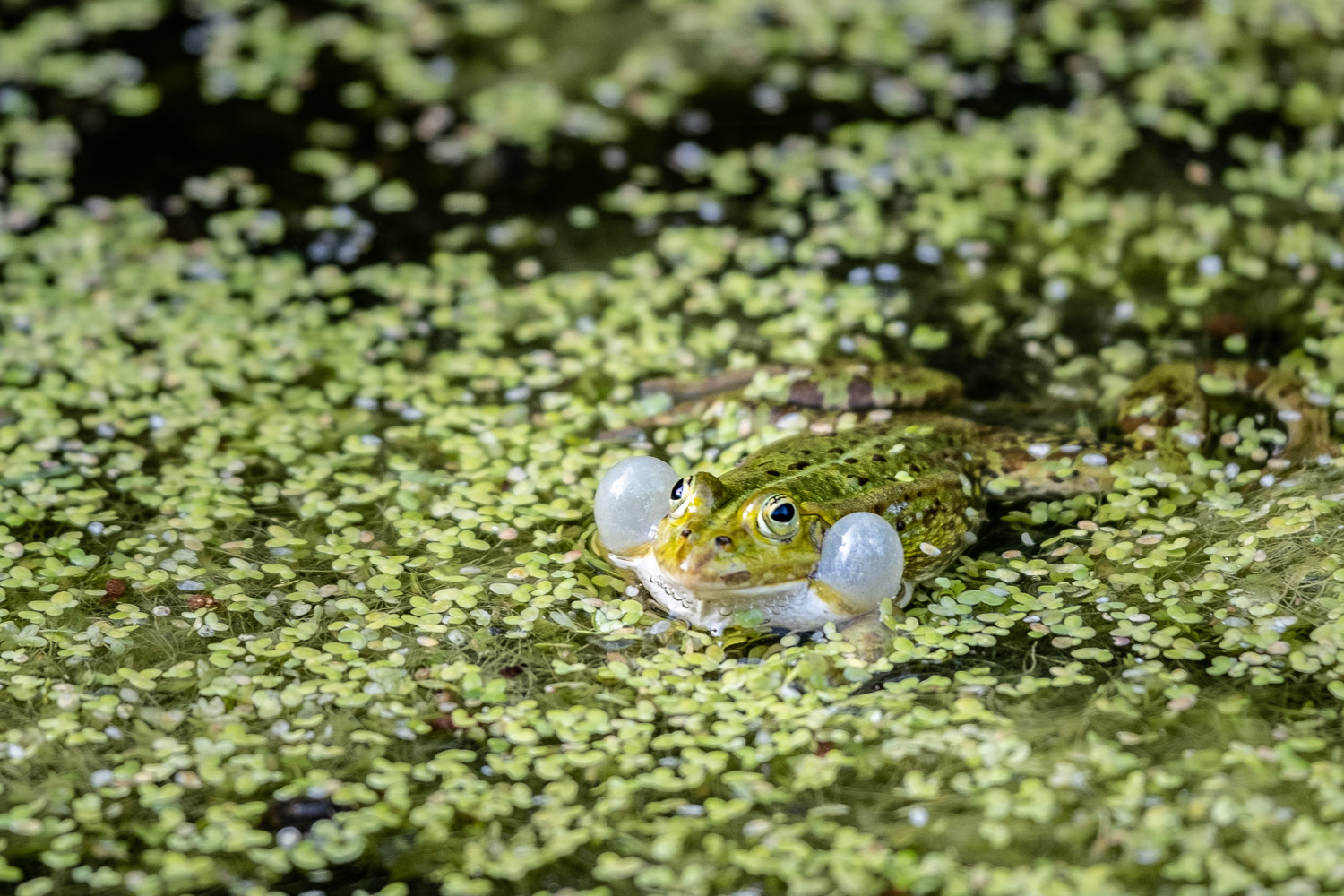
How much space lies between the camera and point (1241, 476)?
3.71 metres

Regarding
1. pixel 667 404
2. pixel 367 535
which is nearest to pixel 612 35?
pixel 667 404

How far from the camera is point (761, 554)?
3.14m

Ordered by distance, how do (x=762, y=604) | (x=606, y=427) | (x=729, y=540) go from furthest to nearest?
(x=606, y=427), (x=762, y=604), (x=729, y=540)

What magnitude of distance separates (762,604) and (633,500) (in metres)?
0.41

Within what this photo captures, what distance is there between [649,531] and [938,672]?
2.60 ft

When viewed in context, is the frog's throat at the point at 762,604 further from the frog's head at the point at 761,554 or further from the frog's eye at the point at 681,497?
the frog's eye at the point at 681,497

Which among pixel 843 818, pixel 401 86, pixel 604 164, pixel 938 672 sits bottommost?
pixel 843 818

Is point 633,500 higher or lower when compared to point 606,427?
lower

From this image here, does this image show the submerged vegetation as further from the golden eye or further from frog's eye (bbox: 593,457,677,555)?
the golden eye

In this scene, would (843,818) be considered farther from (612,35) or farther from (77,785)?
(612,35)

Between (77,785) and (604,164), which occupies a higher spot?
(604,164)

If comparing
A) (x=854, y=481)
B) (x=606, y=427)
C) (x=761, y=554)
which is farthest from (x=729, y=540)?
(x=606, y=427)

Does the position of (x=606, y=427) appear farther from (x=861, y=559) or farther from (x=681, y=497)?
(x=861, y=559)

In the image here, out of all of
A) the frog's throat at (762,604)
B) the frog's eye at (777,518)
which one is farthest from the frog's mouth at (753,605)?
the frog's eye at (777,518)
